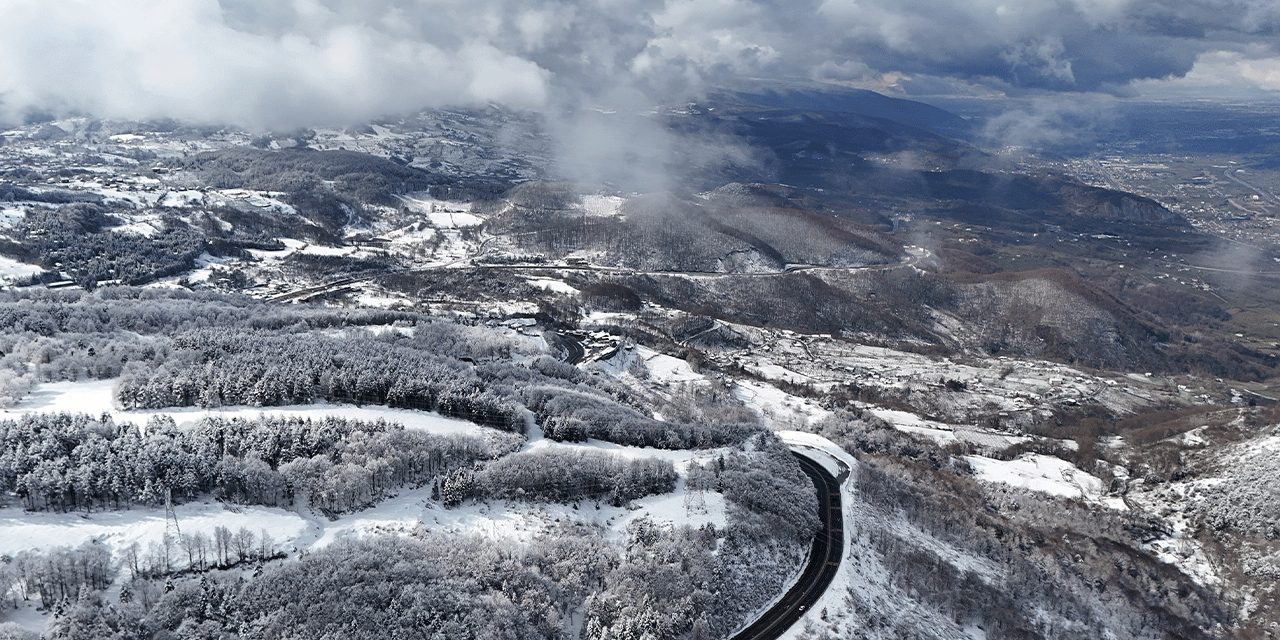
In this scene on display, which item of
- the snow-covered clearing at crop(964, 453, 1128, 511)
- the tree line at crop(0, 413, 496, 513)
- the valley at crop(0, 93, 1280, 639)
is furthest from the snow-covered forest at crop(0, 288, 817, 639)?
the snow-covered clearing at crop(964, 453, 1128, 511)

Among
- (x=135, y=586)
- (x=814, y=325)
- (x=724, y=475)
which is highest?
(x=135, y=586)

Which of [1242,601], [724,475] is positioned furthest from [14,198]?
[1242,601]

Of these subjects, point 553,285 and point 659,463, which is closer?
point 659,463

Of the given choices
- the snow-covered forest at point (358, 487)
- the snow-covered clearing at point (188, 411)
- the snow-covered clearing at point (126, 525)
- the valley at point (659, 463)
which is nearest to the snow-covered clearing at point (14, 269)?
the valley at point (659, 463)

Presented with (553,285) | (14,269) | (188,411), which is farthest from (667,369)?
(14,269)

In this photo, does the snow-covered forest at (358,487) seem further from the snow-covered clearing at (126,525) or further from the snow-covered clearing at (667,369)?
the snow-covered clearing at (667,369)

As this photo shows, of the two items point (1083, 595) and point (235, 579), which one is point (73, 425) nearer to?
point (235, 579)

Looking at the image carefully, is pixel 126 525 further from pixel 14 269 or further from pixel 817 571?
pixel 14 269

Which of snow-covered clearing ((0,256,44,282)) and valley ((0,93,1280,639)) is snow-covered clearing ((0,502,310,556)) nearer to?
valley ((0,93,1280,639))
